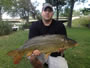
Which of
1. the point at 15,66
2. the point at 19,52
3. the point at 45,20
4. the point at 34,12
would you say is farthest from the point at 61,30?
the point at 34,12

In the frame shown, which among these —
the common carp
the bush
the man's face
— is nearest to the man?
the man's face

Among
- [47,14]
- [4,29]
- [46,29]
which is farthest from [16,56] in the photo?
[4,29]

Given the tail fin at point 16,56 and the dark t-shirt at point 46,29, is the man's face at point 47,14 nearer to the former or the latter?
the dark t-shirt at point 46,29

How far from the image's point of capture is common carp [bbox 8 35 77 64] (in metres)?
2.48

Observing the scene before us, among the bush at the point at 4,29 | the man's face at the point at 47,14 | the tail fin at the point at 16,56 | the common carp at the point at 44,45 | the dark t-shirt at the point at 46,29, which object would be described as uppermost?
the man's face at the point at 47,14

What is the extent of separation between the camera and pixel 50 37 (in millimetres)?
2555

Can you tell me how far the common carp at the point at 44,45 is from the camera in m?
2.48

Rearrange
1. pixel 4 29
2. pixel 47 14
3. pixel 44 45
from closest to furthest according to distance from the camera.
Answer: pixel 44 45 < pixel 47 14 < pixel 4 29

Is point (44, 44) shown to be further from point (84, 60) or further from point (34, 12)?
point (34, 12)

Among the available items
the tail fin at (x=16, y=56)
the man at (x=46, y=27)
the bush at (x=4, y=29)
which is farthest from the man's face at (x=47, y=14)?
the bush at (x=4, y=29)

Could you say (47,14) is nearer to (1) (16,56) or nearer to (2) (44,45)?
(2) (44,45)

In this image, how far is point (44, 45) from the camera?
249 centimetres

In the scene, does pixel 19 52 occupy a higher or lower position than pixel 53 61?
higher

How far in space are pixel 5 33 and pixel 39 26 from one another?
9548 mm
